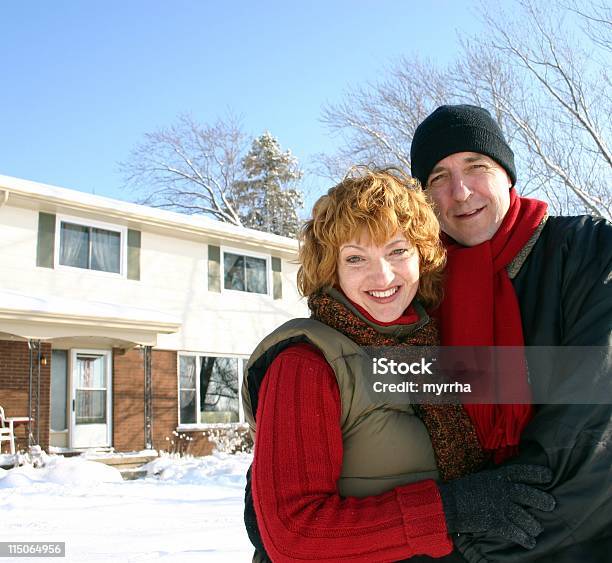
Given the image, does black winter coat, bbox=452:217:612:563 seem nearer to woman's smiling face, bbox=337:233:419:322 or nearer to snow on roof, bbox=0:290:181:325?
woman's smiling face, bbox=337:233:419:322

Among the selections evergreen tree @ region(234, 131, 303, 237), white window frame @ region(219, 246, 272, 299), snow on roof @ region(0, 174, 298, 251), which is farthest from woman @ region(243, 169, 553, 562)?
evergreen tree @ region(234, 131, 303, 237)

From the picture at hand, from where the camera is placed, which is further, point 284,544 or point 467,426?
point 467,426

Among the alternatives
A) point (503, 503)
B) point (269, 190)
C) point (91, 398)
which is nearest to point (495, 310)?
point (503, 503)

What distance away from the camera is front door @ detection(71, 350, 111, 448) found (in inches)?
529

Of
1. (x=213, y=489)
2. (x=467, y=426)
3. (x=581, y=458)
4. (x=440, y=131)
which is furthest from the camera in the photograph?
(x=213, y=489)

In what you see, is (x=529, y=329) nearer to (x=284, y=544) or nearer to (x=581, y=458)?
(x=581, y=458)

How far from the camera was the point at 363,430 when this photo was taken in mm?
1837

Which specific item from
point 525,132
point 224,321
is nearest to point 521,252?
point 224,321

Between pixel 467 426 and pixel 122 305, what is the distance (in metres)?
13.1

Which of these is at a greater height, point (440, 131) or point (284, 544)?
point (440, 131)

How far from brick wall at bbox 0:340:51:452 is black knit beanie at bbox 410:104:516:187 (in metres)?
11.8

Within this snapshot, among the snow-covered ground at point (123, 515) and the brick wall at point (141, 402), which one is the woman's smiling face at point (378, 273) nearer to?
the snow-covered ground at point (123, 515)

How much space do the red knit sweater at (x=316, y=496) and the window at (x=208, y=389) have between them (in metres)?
13.7

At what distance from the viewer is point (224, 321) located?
632 inches
